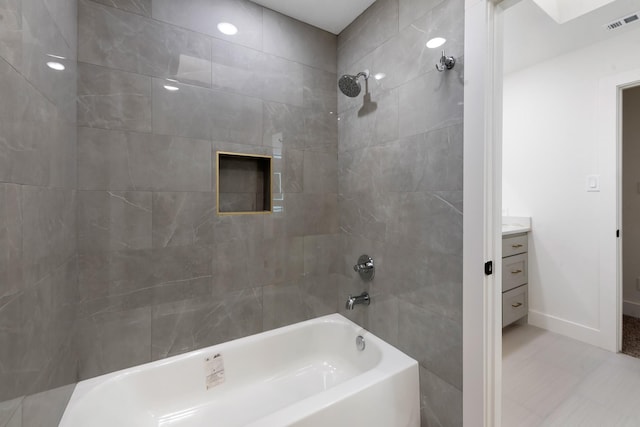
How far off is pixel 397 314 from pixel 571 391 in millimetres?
1311

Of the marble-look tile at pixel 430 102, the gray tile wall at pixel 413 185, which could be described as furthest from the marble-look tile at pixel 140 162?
the marble-look tile at pixel 430 102

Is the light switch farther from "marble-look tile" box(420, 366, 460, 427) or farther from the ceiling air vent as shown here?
"marble-look tile" box(420, 366, 460, 427)

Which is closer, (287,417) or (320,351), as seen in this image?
(287,417)

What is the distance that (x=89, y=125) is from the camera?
131 cm

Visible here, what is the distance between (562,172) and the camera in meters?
2.47

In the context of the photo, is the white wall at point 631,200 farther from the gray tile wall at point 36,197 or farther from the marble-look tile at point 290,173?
the gray tile wall at point 36,197

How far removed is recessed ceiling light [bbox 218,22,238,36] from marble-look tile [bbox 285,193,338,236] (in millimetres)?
1054

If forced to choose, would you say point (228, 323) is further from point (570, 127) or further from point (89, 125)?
point (570, 127)

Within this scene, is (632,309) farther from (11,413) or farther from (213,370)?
(11,413)

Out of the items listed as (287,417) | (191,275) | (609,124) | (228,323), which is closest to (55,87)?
(191,275)

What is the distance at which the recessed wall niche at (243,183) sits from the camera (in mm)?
1702

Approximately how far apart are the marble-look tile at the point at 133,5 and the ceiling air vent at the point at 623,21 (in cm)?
312

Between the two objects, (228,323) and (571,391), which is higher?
(228,323)

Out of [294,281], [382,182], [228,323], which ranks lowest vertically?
[228,323]
